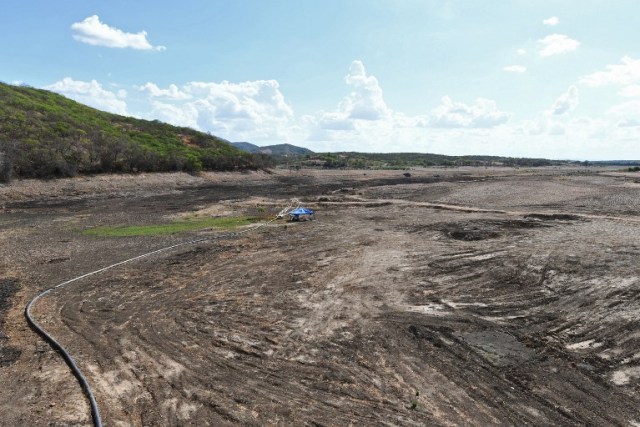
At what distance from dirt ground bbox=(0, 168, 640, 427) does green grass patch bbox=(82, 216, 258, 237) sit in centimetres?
179

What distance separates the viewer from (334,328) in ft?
37.1

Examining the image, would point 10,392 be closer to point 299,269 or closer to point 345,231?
point 299,269

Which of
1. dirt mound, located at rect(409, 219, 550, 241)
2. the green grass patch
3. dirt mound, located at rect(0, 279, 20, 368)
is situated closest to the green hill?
the green grass patch

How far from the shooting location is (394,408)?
775 centimetres

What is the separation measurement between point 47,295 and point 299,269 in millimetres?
8834

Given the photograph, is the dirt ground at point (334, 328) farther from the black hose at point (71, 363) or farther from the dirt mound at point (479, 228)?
the dirt mound at point (479, 228)

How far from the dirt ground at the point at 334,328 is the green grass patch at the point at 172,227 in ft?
5.87

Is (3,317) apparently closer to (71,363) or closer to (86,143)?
(71,363)

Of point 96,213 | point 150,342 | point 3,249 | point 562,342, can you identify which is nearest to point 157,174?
point 96,213

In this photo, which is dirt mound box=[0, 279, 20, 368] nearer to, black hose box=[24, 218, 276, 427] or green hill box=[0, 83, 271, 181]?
black hose box=[24, 218, 276, 427]

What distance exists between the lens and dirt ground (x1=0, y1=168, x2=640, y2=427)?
7852 mm

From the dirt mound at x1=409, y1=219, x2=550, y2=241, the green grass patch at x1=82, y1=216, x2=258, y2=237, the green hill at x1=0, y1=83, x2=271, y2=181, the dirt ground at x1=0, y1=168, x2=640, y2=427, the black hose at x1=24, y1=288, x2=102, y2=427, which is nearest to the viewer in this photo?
the black hose at x1=24, y1=288, x2=102, y2=427

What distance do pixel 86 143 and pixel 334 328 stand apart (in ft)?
171

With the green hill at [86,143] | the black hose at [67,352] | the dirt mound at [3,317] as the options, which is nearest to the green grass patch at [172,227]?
the black hose at [67,352]
